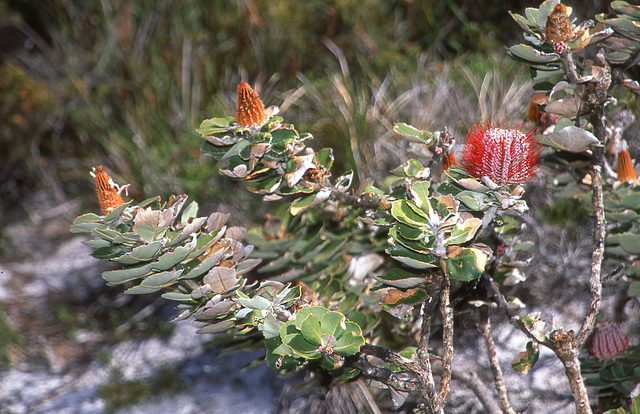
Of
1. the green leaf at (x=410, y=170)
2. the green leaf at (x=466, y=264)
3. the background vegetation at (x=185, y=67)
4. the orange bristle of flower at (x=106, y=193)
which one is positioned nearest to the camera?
the green leaf at (x=466, y=264)

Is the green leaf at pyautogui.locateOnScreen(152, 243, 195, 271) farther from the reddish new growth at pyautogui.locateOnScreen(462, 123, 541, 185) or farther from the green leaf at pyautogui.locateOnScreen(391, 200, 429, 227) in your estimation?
the reddish new growth at pyautogui.locateOnScreen(462, 123, 541, 185)

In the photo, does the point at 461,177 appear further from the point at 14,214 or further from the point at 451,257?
the point at 14,214

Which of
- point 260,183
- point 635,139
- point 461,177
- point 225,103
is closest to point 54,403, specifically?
point 260,183

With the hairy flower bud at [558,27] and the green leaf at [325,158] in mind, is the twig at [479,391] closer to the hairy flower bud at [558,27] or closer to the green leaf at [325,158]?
the green leaf at [325,158]

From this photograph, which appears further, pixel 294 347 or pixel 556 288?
pixel 556 288

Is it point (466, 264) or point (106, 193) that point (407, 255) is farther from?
point (106, 193)

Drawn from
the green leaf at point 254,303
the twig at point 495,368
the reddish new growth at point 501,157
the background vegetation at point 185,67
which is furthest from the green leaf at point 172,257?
the background vegetation at point 185,67
